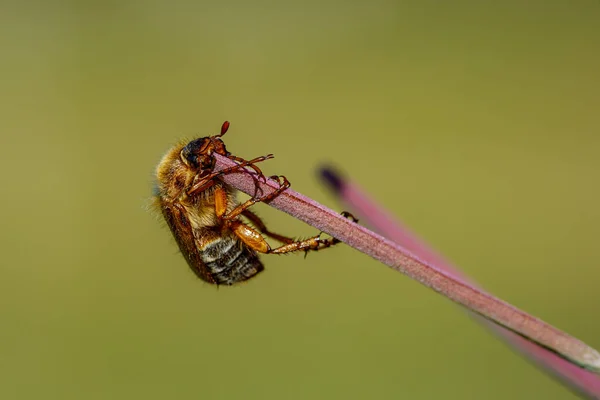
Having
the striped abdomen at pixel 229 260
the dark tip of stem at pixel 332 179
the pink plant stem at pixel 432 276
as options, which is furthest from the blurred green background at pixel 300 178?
the pink plant stem at pixel 432 276

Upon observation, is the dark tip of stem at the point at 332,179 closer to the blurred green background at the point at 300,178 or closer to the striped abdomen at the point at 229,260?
the striped abdomen at the point at 229,260

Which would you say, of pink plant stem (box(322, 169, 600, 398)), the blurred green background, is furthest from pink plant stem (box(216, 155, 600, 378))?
the blurred green background

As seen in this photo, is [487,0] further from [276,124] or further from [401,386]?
[401,386]

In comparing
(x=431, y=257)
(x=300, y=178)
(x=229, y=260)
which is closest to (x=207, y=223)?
(x=229, y=260)

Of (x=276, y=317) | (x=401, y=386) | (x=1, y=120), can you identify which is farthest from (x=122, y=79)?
(x=401, y=386)

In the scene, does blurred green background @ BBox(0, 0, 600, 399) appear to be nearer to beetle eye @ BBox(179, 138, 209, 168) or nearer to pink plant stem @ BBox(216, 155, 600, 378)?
beetle eye @ BBox(179, 138, 209, 168)
